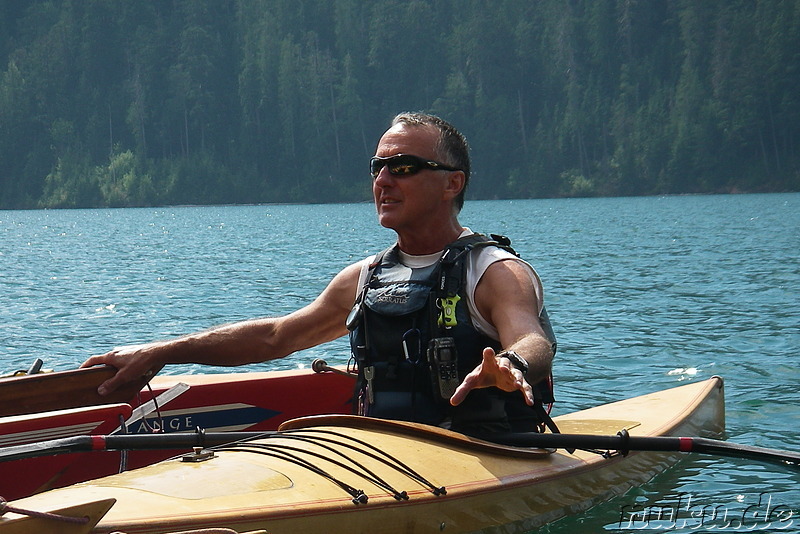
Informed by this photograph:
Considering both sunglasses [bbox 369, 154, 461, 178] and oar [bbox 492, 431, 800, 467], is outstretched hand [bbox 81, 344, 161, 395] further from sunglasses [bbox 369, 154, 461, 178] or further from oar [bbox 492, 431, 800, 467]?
oar [bbox 492, 431, 800, 467]

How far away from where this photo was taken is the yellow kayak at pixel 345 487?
3.41 metres

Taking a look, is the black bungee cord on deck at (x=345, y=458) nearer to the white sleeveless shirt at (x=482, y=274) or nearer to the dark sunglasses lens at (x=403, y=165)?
the white sleeveless shirt at (x=482, y=274)

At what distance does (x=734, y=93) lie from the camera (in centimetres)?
7488

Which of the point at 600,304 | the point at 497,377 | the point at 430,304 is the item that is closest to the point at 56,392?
the point at 430,304

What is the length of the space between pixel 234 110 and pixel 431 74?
17.0 metres

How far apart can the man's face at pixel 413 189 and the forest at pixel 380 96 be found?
72427 millimetres

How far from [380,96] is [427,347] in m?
86.2

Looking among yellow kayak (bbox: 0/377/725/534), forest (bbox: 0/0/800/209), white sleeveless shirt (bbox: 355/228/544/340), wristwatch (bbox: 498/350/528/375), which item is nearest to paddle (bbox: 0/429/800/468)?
yellow kayak (bbox: 0/377/725/534)

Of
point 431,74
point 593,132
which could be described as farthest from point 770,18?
point 431,74

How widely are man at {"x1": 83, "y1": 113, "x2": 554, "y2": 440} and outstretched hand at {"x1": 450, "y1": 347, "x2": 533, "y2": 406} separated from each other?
28 cm

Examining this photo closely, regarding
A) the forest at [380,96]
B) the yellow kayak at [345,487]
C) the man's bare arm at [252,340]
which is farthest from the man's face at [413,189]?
the forest at [380,96]

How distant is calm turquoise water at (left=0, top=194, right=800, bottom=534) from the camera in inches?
280

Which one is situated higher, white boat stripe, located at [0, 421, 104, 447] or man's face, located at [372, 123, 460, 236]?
man's face, located at [372, 123, 460, 236]

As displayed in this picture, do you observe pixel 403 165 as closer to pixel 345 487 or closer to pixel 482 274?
pixel 482 274
